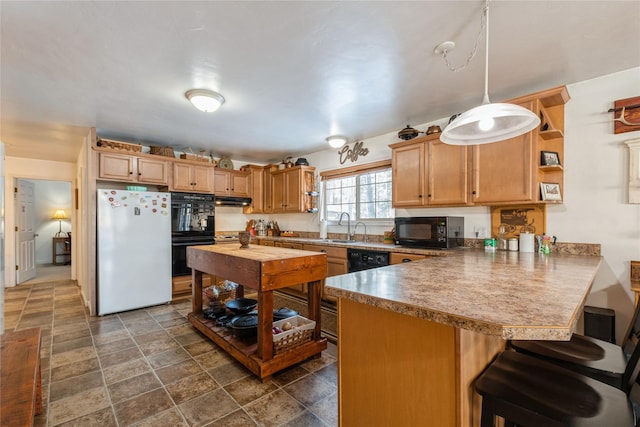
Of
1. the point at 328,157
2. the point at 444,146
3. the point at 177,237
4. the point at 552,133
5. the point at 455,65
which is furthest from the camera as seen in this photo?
the point at 328,157

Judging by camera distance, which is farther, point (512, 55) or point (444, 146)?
point (444, 146)

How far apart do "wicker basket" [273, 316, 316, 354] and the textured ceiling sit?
216 centimetres

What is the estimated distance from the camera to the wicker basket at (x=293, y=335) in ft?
7.54

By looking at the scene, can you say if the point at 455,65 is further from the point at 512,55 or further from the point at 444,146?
the point at 444,146

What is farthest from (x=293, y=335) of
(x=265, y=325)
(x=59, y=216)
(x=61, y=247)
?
(x=59, y=216)

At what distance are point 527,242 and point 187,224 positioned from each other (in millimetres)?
4342

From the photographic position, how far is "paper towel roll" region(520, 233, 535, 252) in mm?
2584

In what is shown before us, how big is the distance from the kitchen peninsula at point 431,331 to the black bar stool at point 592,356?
16 centimetres

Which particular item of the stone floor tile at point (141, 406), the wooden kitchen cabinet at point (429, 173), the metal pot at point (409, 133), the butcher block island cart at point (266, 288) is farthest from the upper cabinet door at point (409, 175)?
the stone floor tile at point (141, 406)

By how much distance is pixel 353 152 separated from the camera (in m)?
4.50

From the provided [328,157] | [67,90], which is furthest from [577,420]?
[328,157]

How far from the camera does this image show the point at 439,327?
1.01 meters

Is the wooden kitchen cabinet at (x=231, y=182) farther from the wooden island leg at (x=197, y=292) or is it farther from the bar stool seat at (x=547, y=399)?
the bar stool seat at (x=547, y=399)

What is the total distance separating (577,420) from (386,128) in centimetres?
345
